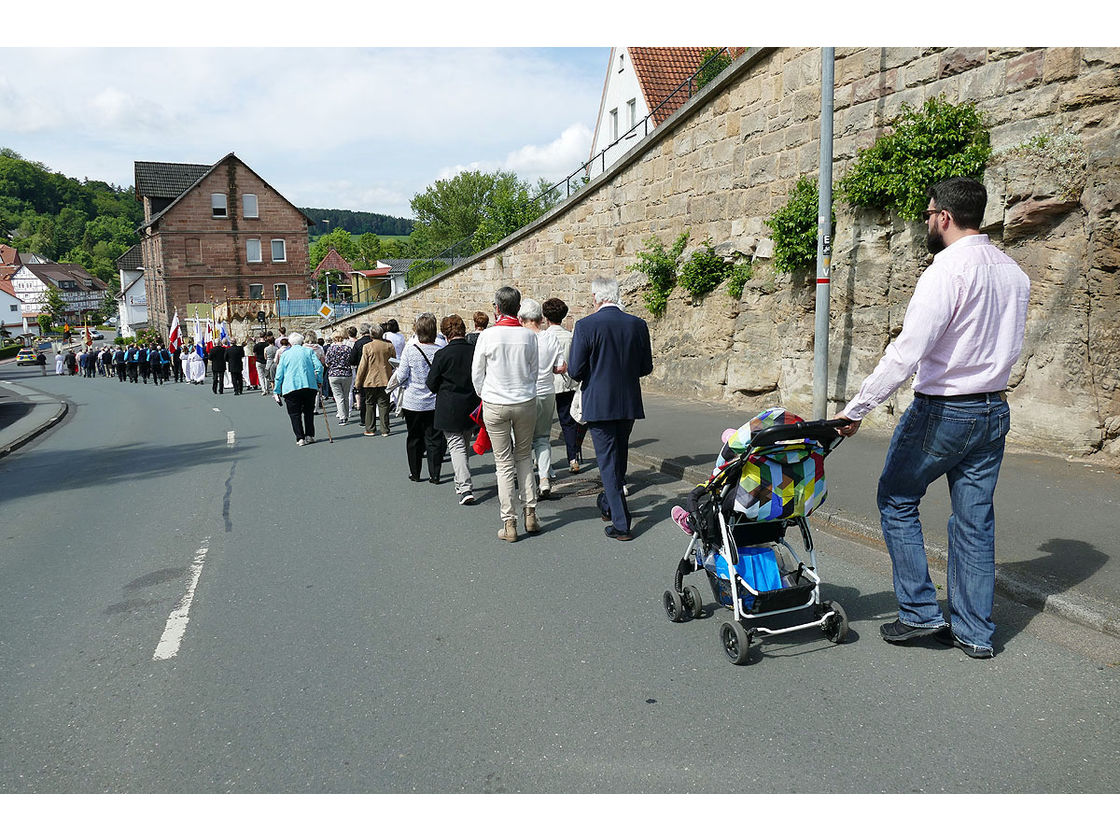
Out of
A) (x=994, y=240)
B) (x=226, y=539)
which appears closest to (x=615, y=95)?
(x=994, y=240)

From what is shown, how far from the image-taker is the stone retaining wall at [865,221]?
7891 mm

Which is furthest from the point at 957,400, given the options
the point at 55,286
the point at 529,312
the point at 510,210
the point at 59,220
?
the point at 59,220

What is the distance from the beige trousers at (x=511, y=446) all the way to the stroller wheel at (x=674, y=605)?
2.13 m

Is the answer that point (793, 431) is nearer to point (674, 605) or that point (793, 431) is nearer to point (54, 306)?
point (674, 605)

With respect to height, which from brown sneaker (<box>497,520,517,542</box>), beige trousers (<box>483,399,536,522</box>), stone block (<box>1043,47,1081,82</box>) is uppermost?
stone block (<box>1043,47,1081,82</box>)

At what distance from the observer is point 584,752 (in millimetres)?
3293

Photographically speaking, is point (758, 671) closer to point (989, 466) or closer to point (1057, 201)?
point (989, 466)

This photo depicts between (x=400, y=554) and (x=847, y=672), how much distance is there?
11.7ft

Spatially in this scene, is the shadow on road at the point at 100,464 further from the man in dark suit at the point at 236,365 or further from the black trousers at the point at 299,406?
the man in dark suit at the point at 236,365

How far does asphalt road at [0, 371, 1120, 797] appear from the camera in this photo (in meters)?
3.16

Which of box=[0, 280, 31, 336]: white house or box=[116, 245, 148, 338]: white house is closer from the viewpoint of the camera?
box=[116, 245, 148, 338]: white house

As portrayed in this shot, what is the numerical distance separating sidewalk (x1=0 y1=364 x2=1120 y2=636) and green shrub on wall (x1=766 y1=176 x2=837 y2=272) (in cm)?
270

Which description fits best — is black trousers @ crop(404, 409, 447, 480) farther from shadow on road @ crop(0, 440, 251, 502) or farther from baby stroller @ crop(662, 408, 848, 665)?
baby stroller @ crop(662, 408, 848, 665)

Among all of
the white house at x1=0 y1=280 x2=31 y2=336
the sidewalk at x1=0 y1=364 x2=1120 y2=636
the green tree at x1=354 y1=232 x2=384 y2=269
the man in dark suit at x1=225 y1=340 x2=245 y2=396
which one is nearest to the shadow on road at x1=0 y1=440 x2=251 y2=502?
the sidewalk at x1=0 y1=364 x2=1120 y2=636
